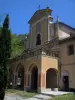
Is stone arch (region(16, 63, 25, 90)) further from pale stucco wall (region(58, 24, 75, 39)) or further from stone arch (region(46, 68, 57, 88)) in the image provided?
pale stucco wall (region(58, 24, 75, 39))

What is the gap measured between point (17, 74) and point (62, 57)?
26.4 feet

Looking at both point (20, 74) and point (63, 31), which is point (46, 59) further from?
point (20, 74)

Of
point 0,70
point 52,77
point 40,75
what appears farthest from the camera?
point 52,77

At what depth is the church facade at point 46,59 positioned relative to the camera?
75.7 ft

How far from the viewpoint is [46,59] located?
2298 cm

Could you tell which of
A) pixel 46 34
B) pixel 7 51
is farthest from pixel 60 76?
pixel 7 51

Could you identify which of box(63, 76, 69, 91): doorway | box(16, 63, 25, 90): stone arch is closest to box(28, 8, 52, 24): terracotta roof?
box(16, 63, 25, 90): stone arch

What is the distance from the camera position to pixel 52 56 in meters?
23.9

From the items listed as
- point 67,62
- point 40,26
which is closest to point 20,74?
point 40,26

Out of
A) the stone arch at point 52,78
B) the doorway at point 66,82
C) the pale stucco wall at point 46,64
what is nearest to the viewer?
the pale stucco wall at point 46,64

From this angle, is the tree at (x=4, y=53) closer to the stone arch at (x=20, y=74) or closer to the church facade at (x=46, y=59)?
the church facade at (x=46, y=59)

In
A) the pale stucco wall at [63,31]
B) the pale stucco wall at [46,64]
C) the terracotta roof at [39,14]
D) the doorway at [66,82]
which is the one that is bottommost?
the doorway at [66,82]

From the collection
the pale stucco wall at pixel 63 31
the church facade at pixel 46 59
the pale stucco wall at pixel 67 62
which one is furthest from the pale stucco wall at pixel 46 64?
the pale stucco wall at pixel 63 31

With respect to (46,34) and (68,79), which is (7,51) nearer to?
(68,79)
